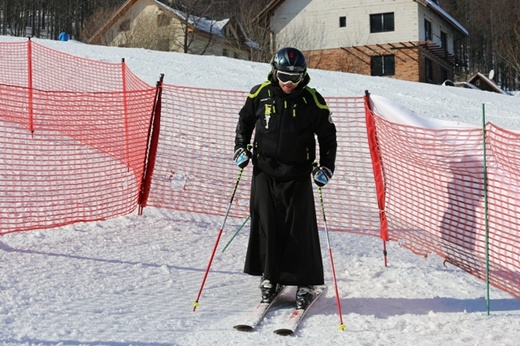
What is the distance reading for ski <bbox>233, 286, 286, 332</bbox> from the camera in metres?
3.91

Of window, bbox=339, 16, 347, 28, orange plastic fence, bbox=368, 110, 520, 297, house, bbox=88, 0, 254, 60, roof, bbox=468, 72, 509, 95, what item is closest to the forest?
house, bbox=88, 0, 254, 60

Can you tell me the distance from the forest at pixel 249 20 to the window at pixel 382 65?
23.8 feet

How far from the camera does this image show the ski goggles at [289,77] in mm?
4273

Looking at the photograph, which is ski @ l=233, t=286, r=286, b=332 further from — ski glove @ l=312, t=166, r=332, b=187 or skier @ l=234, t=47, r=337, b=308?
ski glove @ l=312, t=166, r=332, b=187

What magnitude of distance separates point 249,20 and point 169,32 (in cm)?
496

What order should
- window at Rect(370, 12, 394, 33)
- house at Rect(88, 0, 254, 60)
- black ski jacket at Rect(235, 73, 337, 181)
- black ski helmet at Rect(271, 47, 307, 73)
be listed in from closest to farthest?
1. black ski helmet at Rect(271, 47, 307, 73)
2. black ski jacket at Rect(235, 73, 337, 181)
3. house at Rect(88, 0, 254, 60)
4. window at Rect(370, 12, 394, 33)

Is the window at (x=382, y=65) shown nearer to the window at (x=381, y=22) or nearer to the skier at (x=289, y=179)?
the window at (x=381, y=22)

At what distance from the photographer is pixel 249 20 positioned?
39.5 m

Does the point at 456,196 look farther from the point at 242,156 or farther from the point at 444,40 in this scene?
the point at 444,40

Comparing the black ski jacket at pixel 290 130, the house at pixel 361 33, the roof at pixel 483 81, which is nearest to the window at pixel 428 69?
the house at pixel 361 33

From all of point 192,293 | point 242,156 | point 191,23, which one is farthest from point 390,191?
point 191,23

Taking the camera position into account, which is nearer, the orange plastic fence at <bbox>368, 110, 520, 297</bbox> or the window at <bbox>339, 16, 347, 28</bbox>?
the orange plastic fence at <bbox>368, 110, 520, 297</bbox>

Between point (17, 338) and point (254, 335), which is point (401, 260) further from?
point (17, 338)

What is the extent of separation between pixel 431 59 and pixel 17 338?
40164 millimetres
